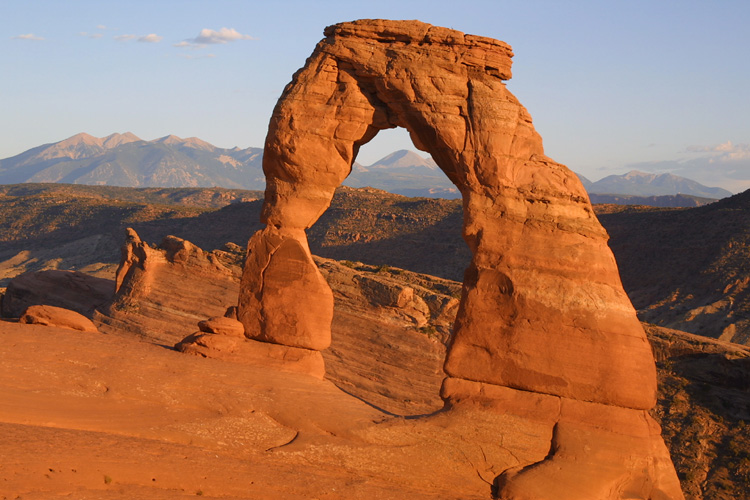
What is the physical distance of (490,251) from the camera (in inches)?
629

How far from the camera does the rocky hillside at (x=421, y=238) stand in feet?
163

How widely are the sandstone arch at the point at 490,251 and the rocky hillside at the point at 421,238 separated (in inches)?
1182

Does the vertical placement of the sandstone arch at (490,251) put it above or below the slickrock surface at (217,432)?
above

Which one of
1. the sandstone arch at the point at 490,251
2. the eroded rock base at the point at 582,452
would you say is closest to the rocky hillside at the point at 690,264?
the eroded rock base at the point at 582,452

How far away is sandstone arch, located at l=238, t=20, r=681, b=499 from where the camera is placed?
1504cm

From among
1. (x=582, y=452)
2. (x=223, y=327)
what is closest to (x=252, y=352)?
(x=223, y=327)

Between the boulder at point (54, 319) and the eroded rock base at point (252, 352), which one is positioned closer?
the eroded rock base at point (252, 352)

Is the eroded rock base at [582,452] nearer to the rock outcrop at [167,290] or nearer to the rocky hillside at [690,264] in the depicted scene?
the rock outcrop at [167,290]

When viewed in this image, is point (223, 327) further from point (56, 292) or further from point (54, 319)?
point (56, 292)

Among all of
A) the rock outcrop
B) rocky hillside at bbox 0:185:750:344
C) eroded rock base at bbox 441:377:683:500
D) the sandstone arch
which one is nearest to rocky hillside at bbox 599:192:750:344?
rocky hillside at bbox 0:185:750:344

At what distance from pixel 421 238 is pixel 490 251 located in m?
50.0

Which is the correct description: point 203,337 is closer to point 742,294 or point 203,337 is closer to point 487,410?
point 487,410

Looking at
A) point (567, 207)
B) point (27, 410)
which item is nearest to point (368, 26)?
point (567, 207)

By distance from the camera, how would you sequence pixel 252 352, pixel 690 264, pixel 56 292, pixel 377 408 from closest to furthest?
pixel 252 352, pixel 377 408, pixel 56 292, pixel 690 264
